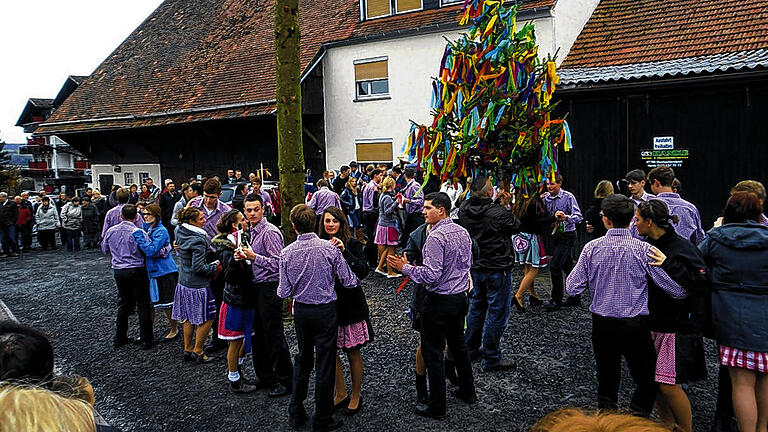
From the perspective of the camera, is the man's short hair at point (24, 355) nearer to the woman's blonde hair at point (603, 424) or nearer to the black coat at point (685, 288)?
the woman's blonde hair at point (603, 424)

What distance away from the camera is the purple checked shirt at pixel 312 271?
16.1 feet

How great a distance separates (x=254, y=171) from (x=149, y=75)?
7949mm

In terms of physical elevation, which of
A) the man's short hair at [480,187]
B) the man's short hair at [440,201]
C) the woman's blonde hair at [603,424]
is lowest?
the woman's blonde hair at [603,424]

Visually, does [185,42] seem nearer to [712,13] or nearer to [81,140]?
[81,140]

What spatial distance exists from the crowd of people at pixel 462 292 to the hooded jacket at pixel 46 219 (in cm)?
1262

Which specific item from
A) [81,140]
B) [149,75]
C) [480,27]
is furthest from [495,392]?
[81,140]

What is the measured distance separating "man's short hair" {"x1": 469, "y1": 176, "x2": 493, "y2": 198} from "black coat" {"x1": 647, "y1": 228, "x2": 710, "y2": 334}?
194cm

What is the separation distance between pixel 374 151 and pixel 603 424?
17290 millimetres

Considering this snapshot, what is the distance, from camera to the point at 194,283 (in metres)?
6.82

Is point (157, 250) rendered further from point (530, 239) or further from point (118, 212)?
point (530, 239)

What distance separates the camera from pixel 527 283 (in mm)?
8266

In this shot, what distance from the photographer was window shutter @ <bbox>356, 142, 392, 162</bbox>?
1789 cm

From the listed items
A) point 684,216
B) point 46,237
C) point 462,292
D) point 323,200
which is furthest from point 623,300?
point 46,237

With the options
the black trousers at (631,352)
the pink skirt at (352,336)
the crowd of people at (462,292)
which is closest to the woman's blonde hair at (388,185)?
the crowd of people at (462,292)
